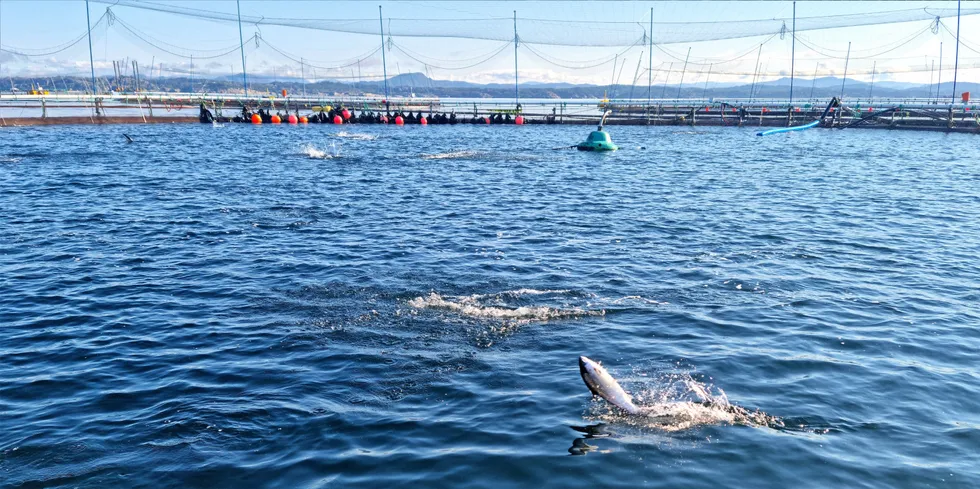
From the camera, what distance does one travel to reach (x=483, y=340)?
36.4 ft

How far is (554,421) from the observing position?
857cm

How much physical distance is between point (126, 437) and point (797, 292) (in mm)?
11476

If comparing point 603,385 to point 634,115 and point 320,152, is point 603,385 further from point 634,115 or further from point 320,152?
point 634,115

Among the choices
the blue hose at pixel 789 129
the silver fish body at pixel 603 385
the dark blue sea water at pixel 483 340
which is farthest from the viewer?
the blue hose at pixel 789 129

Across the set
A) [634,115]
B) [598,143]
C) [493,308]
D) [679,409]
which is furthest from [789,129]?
[679,409]

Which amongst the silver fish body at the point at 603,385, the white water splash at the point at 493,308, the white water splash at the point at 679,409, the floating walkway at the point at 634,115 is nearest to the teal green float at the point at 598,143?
the floating walkway at the point at 634,115

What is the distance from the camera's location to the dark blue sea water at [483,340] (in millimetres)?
7758

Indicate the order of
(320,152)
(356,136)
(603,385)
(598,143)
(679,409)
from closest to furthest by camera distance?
(603,385)
(679,409)
(320,152)
(598,143)
(356,136)

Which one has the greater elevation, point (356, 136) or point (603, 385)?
point (356, 136)

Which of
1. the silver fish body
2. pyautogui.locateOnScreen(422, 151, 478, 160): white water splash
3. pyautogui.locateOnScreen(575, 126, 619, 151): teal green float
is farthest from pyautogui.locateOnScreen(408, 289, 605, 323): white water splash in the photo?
pyautogui.locateOnScreen(575, 126, 619, 151): teal green float

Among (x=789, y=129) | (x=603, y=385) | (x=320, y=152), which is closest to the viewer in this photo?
(x=603, y=385)

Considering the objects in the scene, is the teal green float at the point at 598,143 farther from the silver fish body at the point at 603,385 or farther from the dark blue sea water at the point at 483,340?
the silver fish body at the point at 603,385

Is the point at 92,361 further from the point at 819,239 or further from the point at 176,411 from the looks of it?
the point at 819,239

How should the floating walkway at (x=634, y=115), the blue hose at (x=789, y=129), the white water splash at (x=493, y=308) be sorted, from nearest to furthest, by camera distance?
the white water splash at (x=493, y=308)
the blue hose at (x=789, y=129)
the floating walkway at (x=634, y=115)
